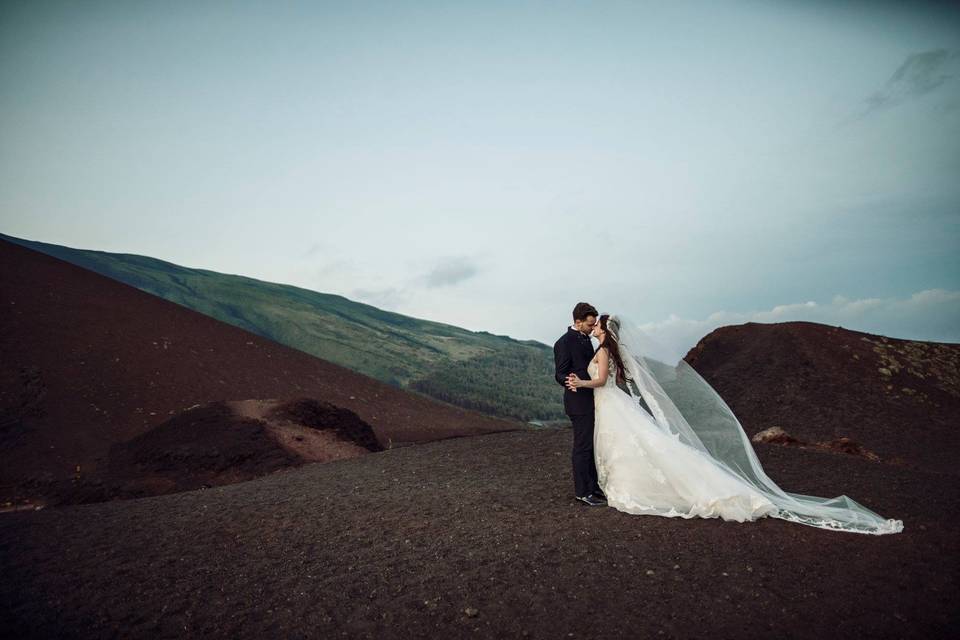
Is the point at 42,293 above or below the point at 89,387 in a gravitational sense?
above

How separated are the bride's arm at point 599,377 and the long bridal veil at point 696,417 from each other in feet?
1.19

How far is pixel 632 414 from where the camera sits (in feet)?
20.1

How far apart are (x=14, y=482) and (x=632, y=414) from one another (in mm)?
12058

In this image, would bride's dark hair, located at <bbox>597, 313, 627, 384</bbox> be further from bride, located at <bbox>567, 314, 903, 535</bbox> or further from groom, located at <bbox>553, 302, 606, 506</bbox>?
groom, located at <bbox>553, 302, 606, 506</bbox>

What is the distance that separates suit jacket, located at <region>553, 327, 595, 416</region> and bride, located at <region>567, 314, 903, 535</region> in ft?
0.36

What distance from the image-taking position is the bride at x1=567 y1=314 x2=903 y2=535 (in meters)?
5.38

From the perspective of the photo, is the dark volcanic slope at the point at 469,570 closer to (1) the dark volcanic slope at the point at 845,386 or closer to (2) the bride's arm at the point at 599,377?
(2) the bride's arm at the point at 599,377

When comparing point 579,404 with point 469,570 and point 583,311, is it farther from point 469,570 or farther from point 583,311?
point 469,570

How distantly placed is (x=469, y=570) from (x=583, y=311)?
318 centimetres

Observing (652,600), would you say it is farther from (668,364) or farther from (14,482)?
(14,482)

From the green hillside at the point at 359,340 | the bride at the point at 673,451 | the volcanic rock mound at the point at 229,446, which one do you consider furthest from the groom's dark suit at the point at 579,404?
the green hillside at the point at 359,340

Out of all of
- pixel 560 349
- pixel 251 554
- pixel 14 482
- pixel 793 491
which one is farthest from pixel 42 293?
pixel 793 491

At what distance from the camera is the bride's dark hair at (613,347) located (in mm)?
6297

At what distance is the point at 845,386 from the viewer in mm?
16453
